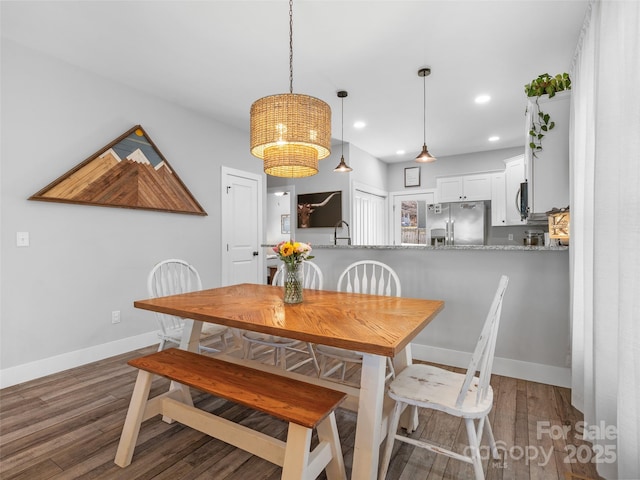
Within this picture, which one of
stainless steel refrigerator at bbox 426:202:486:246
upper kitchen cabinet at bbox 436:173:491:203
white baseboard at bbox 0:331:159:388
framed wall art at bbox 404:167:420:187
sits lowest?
white baseboard at bbox 0:331:159:388

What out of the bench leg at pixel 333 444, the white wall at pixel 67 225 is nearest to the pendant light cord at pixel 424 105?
the white wall at pixel 67 225

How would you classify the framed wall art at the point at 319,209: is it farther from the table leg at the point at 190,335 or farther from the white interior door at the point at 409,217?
the table leg at the point at 190,335

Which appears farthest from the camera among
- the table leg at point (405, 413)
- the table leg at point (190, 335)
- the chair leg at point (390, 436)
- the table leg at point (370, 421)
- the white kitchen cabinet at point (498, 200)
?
the white kitchen cabinet at point (498, 200)

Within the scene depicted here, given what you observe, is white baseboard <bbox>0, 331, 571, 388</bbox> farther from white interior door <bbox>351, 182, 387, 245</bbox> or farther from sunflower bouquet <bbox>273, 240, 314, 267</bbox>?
white interior door <bbox>351, 182, 387, 245</bbox>

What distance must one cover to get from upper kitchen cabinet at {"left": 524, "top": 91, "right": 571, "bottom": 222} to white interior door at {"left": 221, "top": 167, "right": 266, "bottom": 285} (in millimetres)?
3344

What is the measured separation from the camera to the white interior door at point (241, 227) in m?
4.29

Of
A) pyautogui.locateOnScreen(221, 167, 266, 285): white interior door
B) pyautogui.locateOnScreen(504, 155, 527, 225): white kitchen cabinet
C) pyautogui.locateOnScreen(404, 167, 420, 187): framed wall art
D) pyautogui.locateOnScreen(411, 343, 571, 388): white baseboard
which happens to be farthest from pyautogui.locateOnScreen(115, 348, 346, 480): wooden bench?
pyautogui.locateOnScreen(404, 167, 420, 187): framed wall art

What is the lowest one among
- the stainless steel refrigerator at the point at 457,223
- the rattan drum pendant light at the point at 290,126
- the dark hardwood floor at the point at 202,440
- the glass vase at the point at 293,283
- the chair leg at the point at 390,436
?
the dark hardwood floor at the point at 202,440

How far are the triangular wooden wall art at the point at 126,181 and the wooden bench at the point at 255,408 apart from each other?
1868 millimetres

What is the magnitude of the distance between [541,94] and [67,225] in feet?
12.8

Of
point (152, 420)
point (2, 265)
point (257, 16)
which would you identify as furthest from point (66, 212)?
point (257, 16)

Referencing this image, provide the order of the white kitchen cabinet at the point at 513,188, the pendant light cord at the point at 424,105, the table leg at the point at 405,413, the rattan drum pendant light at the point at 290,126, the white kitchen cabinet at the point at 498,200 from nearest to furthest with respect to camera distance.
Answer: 1. the rattan drum pendant light at the point at 290,126
2. the table leg at the point at 405,413
3. the pendant light cord at the point at 424,105
4. the white kitchen cabinet at the point at 513,188
5. the white kitchen cabinet at the point at 498,200

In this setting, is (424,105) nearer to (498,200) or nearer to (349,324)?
(498,200)

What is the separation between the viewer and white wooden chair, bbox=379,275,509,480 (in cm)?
130
